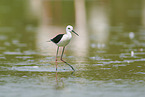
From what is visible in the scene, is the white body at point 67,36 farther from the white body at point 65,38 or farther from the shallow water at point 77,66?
the shallow water at point 77,66

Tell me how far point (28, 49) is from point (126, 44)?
12.3 feet

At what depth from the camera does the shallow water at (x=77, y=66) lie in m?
7.90

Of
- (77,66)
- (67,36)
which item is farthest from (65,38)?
(77,66)

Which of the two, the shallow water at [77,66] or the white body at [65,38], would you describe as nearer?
the shallow water at [77,66]

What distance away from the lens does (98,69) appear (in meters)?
10.2

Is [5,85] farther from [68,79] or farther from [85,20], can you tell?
[85,20]

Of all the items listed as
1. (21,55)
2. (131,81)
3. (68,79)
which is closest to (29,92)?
(68,79)

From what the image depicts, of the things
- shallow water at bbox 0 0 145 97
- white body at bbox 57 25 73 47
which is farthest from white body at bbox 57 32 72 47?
shallow water at bbox 0 0 145 97

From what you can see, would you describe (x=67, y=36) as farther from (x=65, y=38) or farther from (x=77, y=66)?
(x=77, y=66)

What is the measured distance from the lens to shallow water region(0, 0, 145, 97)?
25.9 feet

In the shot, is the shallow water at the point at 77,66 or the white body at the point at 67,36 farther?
the white body at the point at 67,36

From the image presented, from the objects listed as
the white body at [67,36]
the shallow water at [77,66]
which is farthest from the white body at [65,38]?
the shallow water at [77,66]

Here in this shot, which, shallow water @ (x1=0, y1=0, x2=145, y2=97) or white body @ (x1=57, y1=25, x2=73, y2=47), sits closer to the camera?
shallow water @ (x1=0, y1=0, x2=145, y2=97)

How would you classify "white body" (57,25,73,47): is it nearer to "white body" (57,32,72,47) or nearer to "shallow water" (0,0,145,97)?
"white body" (57,32,72,47)
